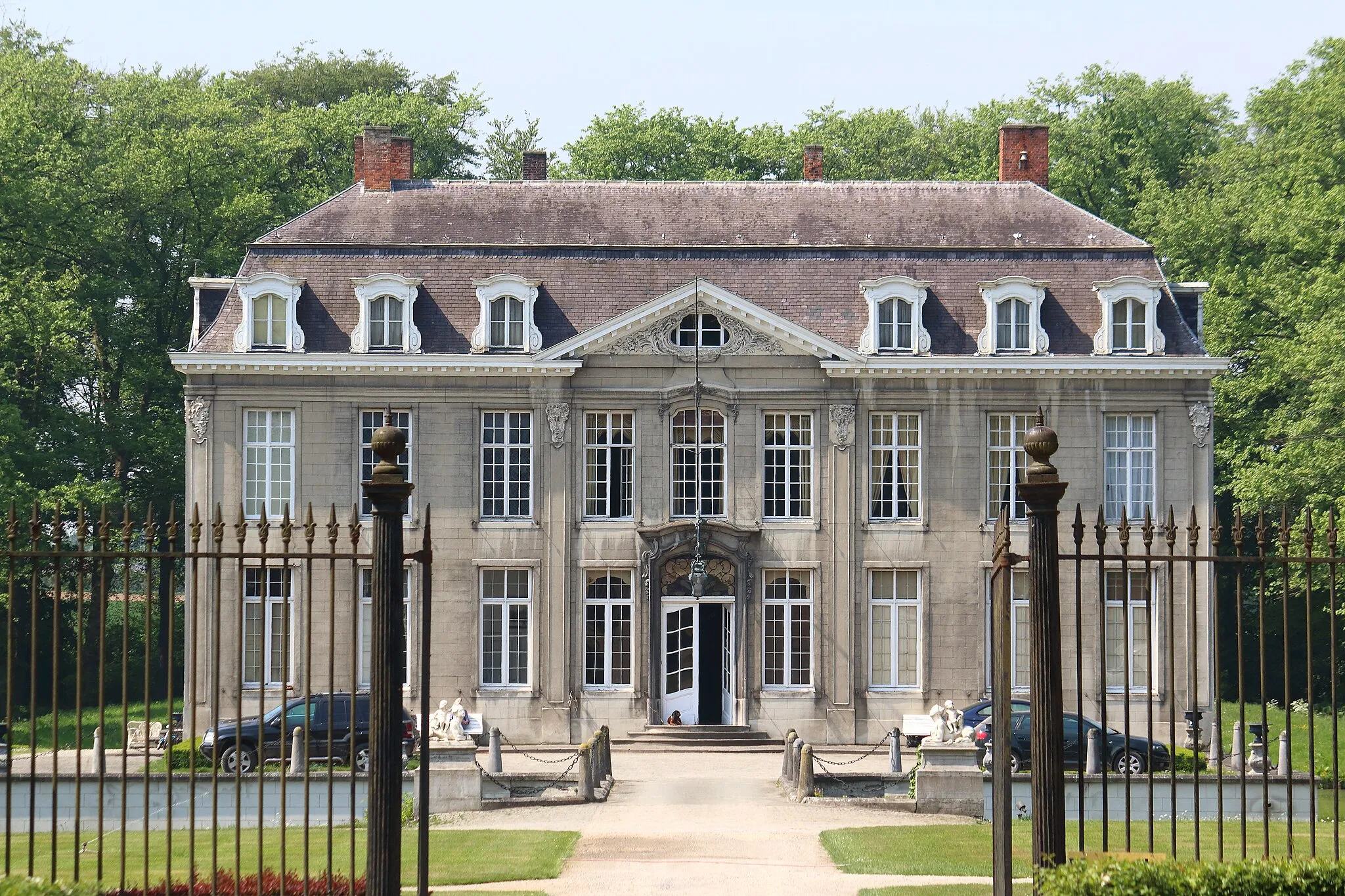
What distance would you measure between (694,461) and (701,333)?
7.97ft

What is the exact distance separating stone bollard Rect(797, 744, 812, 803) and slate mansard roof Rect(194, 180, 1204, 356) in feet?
37.4

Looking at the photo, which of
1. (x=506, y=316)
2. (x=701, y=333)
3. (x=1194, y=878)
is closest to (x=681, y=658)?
(x=701, y=333)

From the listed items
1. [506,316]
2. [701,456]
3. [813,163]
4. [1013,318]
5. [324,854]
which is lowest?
[324,854]

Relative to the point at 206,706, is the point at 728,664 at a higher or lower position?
higher

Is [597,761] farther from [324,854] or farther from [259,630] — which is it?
[259,630]

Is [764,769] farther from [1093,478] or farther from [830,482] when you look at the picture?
[1093,478]

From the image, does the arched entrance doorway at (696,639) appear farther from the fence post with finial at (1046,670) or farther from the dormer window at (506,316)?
the fence post with finial at (1046,670)

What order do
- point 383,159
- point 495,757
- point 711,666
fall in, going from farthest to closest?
point 383,159 < point 711,666 < point 495,757

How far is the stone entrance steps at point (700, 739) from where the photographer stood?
108 feet

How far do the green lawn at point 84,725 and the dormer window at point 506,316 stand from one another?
9.14 m

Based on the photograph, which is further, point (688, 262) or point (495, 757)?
point (688, 262)

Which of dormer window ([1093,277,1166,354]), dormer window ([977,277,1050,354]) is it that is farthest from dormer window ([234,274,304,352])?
dormer window ([1093,277,1166,354])

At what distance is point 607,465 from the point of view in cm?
3428

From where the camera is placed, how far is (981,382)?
33969mm
